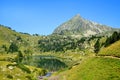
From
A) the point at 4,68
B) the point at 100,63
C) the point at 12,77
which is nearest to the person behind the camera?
the point at 100,63

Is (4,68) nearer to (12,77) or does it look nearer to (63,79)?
(12,77)

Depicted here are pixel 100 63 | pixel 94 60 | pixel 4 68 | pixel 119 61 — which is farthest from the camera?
pixel 4 68

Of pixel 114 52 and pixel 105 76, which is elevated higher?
pixel 114 52

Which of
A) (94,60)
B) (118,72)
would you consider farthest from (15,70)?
(118,72)

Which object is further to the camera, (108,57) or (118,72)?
(108,57)

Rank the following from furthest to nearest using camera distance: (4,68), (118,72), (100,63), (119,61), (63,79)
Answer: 1. (4,68)
2. (63,79)
3. (100,63)
4. (119,61)
5. (118,72)

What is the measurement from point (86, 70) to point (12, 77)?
35.0m

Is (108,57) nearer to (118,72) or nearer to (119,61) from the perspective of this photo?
(119,61)

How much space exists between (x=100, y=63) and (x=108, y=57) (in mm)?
2938

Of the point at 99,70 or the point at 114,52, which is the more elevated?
the point at 114,52

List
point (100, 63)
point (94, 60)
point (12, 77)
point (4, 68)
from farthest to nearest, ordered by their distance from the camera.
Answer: point (4, 68)
point (12, 77)
point (94, 60)
point (100, 63)

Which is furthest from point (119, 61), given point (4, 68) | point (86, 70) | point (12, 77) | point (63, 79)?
point (4, 68)

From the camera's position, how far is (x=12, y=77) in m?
88.6

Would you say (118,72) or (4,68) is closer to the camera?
A: (118,72)
